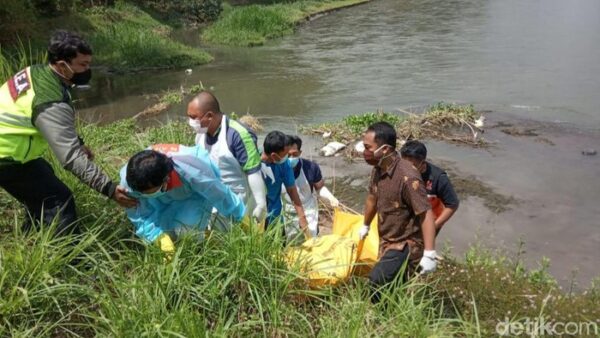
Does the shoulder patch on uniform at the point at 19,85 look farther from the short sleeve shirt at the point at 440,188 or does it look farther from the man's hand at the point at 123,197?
the short sleeve shirt at the point at 440,188

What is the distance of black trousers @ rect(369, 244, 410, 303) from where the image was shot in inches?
134

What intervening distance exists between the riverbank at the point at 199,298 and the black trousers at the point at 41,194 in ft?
0.42

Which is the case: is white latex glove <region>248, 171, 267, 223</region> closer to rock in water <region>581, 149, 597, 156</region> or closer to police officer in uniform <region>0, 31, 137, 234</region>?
police officer in uniform <region>0, 31, 137, 234</region>

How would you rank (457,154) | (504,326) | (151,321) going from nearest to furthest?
1. (151,321)
2. (504,326)
3. (457,154)

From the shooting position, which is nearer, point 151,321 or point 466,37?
point 151,321

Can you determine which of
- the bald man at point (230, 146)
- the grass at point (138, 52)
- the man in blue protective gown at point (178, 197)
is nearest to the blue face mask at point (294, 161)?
the bald man at point (230, 146)

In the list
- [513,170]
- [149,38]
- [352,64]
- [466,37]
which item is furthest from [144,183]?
[466,37]

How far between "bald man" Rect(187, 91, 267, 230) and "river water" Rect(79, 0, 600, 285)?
2.81 metres

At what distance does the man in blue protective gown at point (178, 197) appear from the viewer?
311 centimetres

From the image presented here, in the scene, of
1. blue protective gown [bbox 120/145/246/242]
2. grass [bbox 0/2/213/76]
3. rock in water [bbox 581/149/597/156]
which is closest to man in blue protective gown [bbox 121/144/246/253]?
blue protective gown [bbox 120/145/246/242]

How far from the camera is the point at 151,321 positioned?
2.71 metres

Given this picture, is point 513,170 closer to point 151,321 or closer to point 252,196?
point 252,196

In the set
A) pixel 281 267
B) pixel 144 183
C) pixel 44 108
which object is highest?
pixel 44 108

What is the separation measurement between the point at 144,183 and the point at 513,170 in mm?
6552
